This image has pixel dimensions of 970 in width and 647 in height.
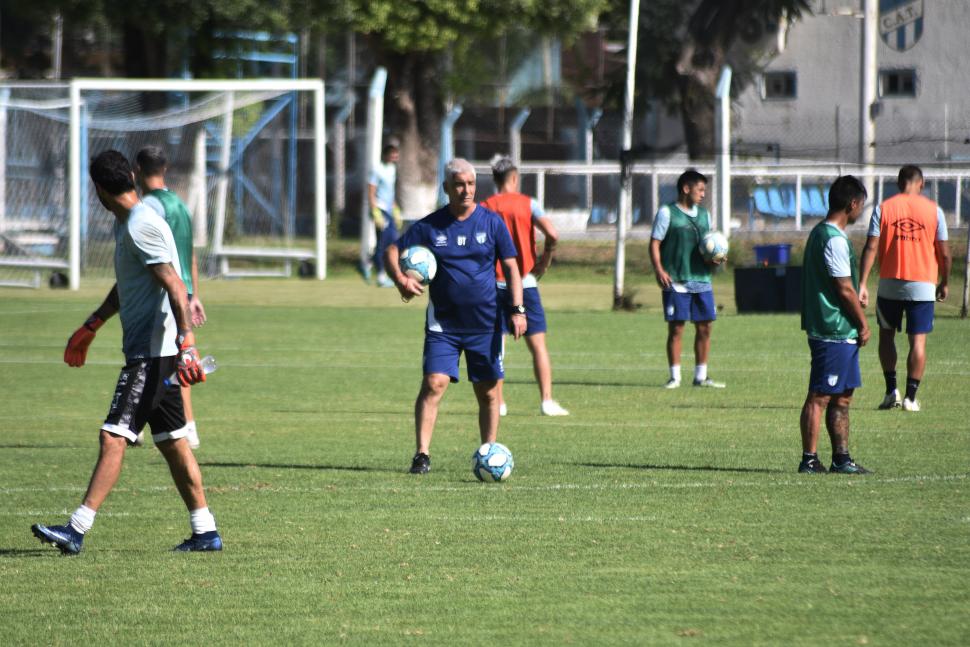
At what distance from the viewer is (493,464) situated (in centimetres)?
948

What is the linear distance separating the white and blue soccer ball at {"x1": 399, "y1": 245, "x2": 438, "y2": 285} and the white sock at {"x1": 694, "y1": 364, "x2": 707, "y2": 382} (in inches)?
222

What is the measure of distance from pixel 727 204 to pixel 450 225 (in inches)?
662

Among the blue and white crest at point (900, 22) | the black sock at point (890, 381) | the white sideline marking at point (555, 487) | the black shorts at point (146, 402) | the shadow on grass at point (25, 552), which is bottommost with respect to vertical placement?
the shadow on grass at point (25, 552)

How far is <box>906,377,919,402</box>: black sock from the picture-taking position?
13.1 m

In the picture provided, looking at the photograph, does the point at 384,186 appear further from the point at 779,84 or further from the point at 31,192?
the point at 779,84

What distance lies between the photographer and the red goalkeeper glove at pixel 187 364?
24.2 feet

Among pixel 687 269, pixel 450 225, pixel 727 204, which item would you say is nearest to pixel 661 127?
pixel 727 204

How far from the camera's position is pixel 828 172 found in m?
29.6

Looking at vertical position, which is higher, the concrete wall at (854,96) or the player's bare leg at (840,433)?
the concrete wall at (854,96)

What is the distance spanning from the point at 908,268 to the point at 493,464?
5259 mm

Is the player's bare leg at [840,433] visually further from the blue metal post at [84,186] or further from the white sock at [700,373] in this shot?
the blue metal post at [84,186]

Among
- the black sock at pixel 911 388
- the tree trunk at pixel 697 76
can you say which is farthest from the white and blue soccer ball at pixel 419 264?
the tree trunk at pixel 697 76

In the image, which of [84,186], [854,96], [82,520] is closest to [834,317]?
[82,520]

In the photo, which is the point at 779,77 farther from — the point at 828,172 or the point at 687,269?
the point at 687,269
